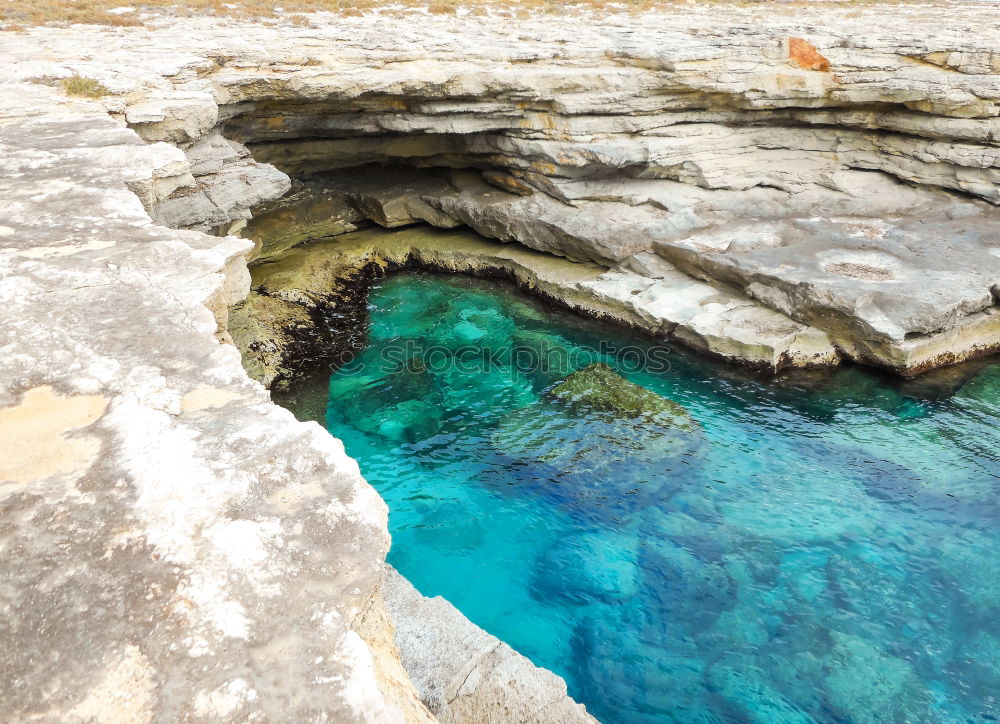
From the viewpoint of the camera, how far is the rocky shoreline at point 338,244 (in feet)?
8.32

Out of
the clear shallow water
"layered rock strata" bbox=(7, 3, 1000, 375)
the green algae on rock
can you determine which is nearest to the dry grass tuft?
"layered rock strata" bbox=(7, 3, 1000, 375)

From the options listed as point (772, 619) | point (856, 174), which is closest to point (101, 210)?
point (772, 619)

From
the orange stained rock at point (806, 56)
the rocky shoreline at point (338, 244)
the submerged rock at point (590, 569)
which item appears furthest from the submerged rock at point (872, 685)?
the orange stained rock at point (806, 56)

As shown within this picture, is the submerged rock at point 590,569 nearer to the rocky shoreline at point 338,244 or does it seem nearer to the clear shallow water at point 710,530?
the clear shallow water at point 710,530

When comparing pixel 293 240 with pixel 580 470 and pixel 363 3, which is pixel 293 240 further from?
pixel 580 470

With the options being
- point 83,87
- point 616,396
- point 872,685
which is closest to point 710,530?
point 872,685

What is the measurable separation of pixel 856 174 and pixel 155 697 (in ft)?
54.1

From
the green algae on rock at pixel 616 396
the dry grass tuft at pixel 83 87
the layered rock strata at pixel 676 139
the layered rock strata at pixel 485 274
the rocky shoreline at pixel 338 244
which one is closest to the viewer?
the rocky shoreline at pixel 338 244

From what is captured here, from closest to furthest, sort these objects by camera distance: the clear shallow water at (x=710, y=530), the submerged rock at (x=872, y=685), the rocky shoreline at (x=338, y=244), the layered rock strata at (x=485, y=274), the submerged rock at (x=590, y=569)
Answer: the rocky shoreline at (x=338, y=244)
the submerged rock at (x=872, y=685)
the clear shallow water at (x=710, y=530)
the submerged rock at (x=590, y=569)
the layered rock strata at (x=485, y=274)

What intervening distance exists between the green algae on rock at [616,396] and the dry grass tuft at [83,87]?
785cm

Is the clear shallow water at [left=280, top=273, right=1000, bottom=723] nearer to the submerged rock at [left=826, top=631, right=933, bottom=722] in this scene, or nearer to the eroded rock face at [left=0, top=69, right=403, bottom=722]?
the submerged rock at [left=826, top=631, right=933, bottom=722]

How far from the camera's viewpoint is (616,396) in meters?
11.6
